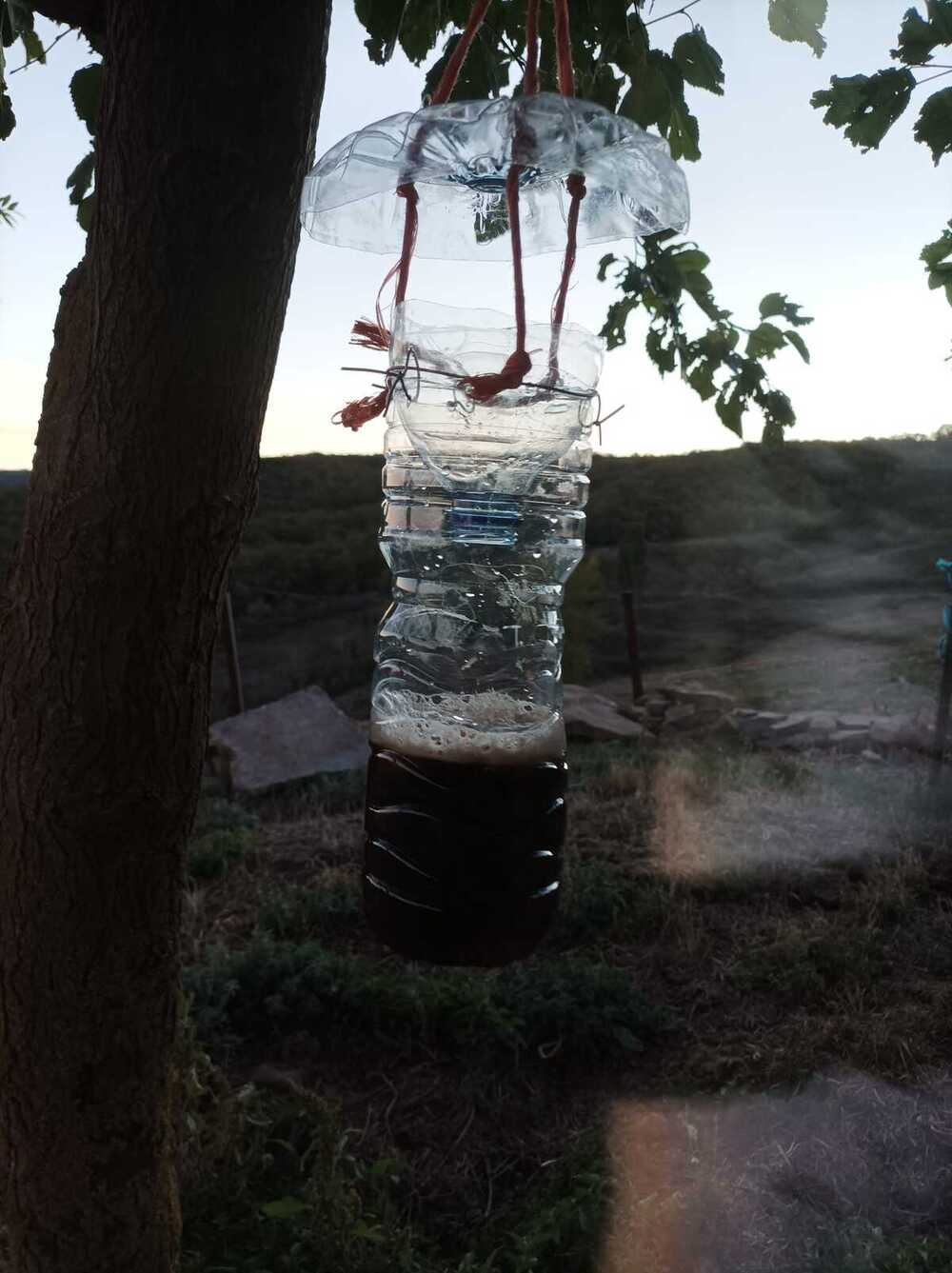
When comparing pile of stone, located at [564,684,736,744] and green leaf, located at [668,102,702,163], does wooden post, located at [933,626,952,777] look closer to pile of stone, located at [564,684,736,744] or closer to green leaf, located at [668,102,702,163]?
pile of stone, located at [564,684,736,744]

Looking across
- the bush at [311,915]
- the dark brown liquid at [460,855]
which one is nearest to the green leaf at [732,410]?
the dark brown liquid at [460,855]

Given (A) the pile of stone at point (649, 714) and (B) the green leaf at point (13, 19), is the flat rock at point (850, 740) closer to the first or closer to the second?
(A) the pile of stone at point (649, 714)

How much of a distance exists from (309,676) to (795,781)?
26.6 ft

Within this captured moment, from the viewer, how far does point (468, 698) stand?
140 cm

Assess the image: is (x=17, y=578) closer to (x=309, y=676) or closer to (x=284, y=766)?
(x=284, y=766)

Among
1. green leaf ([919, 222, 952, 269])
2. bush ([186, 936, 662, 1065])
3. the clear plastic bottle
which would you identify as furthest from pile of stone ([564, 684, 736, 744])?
the clear plastic bottle

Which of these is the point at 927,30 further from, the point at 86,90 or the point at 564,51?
the point at 86,90

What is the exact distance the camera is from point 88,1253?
1.59m

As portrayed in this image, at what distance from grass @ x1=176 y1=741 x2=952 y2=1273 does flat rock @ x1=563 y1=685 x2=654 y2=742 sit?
8.00 ft

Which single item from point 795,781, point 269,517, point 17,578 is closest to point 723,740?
point 795,781

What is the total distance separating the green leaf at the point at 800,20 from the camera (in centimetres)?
182

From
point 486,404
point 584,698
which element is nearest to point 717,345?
point 486,404

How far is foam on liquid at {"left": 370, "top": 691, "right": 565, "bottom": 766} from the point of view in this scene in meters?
1.35

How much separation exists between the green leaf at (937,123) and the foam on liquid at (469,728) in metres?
1.17
